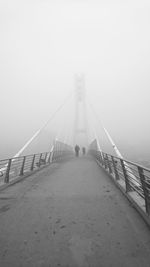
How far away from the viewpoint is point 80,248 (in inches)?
103

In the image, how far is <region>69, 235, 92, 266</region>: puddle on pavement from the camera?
7.82 ft

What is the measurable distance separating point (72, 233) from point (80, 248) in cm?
47

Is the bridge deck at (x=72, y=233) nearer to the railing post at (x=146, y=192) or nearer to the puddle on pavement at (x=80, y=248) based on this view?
the puddle on pavement at (x=80, y=248)

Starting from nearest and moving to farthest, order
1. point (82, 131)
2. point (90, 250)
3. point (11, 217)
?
1. point (90, 250)
2. point (11, 217)
3. point (82, 131)

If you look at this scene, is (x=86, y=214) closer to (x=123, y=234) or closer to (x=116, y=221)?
(x=116, y=221)

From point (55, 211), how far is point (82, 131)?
50.9 m

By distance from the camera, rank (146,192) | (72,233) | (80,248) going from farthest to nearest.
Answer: (146,192) < (72,233) < (80,248)

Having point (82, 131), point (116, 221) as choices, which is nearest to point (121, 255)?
point (116, 221)

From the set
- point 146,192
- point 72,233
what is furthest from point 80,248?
point 146,192

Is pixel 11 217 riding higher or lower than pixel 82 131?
lower

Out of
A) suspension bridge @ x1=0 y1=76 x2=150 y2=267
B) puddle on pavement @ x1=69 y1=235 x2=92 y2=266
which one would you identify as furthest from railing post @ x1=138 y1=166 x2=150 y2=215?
puddle on pavement @ x1=69 y1=235 x2=92 y2=266

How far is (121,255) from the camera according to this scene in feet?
8.02

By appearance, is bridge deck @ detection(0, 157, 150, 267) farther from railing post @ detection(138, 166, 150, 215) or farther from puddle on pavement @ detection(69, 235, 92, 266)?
railing post @ detection(138, 166, 150, 215)

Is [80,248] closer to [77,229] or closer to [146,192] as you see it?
[77,229]
